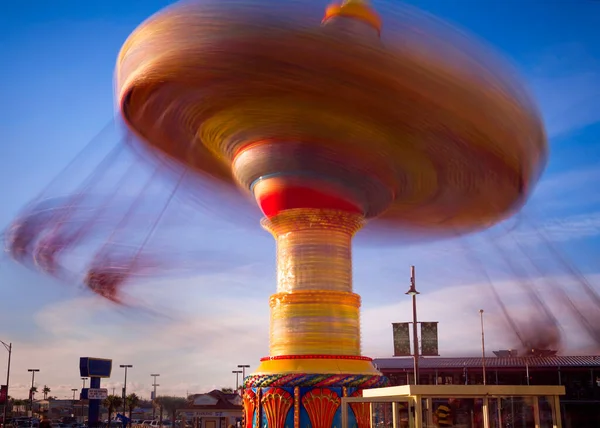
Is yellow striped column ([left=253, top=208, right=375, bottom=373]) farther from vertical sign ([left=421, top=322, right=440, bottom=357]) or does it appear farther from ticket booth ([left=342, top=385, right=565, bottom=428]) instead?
ticket booth ([left=342, top=385, right=565, bottom=428])

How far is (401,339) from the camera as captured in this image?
1065 inches

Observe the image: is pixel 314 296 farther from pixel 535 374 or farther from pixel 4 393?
pixel 4 393

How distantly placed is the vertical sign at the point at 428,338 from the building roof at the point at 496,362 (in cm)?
3383

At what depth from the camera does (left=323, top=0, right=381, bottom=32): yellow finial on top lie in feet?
64.1

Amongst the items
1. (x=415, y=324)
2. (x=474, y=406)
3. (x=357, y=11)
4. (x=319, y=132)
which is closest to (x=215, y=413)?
(x=415, y=324)

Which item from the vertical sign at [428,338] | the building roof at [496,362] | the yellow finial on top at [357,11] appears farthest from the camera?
the building roof at [496,362]

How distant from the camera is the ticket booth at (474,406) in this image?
16.1 metres

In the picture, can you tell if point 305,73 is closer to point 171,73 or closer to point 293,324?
point 171,73

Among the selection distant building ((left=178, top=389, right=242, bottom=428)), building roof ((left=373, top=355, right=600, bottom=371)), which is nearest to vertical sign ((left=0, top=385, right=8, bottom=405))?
distant building ((left=178, top=389, right=242, bottom=428))

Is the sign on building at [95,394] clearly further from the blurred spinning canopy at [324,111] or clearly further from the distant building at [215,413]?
the blurred spinning canopy at [324,111]

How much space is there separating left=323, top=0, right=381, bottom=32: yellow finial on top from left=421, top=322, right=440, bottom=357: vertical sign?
11.6m

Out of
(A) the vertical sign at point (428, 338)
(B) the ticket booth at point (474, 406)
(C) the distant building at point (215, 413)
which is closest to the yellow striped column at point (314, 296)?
(A) the vertical sign at point (428, 338)

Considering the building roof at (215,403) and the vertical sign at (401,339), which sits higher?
the vertical sign at (401,339)

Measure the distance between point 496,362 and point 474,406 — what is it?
160 feet
